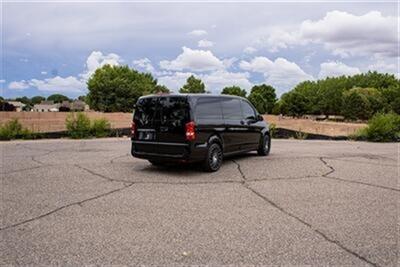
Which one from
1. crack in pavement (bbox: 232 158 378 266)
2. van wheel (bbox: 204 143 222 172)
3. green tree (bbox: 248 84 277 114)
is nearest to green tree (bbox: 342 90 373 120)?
green tree (bbox: 248 84 277 114)

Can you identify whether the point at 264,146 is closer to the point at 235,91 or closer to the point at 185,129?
the point at 185,129

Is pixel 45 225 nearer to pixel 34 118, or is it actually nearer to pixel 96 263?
pixel 96 263

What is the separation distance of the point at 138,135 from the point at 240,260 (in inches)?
213

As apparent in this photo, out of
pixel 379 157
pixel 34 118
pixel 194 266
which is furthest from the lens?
pixel 34 118

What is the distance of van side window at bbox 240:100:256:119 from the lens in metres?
10.1

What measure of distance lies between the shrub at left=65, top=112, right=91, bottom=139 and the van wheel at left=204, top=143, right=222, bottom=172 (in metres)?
12.4

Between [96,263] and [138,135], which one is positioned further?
[138,135]

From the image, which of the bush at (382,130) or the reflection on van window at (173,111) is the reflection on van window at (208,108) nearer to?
A: the reflection on van window at (173,111)

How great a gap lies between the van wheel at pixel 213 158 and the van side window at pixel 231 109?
2.92ft

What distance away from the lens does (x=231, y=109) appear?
9.44 metres

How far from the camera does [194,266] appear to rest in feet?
11.6

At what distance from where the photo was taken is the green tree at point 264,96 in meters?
93.7

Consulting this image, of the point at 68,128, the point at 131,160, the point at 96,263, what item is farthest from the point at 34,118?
the point at 96,263

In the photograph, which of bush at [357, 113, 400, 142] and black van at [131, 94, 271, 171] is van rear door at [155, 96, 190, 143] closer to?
black van at [131, 94, 271, 171]
